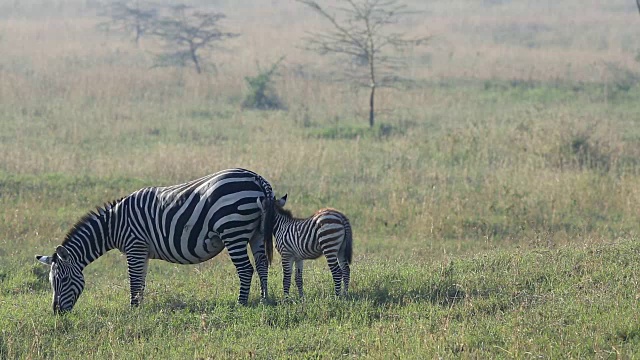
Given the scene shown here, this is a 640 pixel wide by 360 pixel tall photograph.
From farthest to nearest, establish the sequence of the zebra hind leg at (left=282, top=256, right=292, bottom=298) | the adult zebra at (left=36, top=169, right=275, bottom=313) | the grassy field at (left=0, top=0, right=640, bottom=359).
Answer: the zebra hind leg at (left=282, top=256, right=292, bottom=298)
the adult zebra at (left=36, top=169, right=275, bottom=313)
the grassy field at (left=0, top=0, right=640, bottom=359)

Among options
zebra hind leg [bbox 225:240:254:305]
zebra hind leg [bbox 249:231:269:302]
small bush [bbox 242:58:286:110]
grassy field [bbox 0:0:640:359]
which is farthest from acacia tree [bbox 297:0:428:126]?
zebra hind leg [bbox 225:240:254:305]

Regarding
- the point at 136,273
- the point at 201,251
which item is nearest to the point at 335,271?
the point at 201,251

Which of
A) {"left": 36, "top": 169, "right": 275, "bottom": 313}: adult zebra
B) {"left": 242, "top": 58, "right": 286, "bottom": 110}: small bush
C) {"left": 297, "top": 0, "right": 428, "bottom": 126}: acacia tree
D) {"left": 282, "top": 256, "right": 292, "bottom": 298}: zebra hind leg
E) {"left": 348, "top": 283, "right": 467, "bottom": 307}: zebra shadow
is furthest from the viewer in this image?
{"left": 242, "top": 58, "right": 286, "bottom": 110}: small bush

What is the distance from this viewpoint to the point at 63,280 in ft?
27.9

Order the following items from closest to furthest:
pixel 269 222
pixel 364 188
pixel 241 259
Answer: pixel 241 259 < pixel 269 222 < pixel 364 188

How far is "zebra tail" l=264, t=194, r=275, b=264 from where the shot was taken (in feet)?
28.7

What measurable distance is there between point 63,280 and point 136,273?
0.72m

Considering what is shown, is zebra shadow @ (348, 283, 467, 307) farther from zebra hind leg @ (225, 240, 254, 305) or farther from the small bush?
the small bush

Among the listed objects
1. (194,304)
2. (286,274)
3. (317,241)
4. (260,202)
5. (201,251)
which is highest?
(260,202)

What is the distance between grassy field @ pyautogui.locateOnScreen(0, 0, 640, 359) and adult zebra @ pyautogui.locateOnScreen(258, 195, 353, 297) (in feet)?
1.04

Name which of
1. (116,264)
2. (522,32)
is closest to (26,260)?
(116,264)

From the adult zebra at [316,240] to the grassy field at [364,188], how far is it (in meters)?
0.32

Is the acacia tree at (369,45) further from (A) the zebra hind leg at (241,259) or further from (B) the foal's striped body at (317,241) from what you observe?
(A) the zebra hind leg at (241,259)

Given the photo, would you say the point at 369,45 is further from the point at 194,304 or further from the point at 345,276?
the point at 194,304
